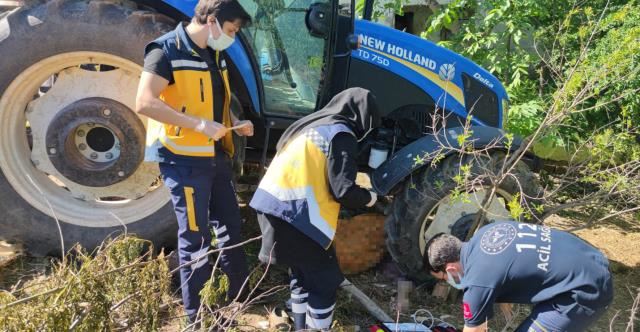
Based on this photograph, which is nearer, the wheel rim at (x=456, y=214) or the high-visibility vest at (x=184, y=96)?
the high-visibility vest at (x=184, y=96)

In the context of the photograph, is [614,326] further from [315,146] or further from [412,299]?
[315,146]

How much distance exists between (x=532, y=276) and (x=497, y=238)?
0.24 meters

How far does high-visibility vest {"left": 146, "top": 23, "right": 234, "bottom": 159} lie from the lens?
3027mm

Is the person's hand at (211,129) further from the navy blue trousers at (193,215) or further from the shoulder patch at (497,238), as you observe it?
the shoulder patch at (497,238)

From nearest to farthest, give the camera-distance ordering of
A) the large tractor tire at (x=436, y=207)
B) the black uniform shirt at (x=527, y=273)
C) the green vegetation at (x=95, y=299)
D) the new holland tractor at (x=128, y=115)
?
the green vegetation at (x=95, y=299) → the black uniform shirt at (x=527, y=273) → the new holland tractor at (x=128, y=115) → the large tractor tire at (x=436, y=207)

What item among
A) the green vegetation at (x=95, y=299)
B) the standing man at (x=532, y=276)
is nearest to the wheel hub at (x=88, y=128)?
the green vegetation at (x=95, y=299)

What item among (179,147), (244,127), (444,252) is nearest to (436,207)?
(444,252)

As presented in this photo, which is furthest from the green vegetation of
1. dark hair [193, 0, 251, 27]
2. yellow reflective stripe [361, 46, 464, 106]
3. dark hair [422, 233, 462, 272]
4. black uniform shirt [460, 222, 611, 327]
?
yellow reflective stripe [361, 46, 464, 106]

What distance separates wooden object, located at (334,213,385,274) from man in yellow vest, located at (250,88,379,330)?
932 mm

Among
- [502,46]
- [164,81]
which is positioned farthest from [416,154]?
[502,46]

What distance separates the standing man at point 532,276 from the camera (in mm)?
2725

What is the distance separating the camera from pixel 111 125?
3779 mm

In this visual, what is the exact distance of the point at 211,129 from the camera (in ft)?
10.0

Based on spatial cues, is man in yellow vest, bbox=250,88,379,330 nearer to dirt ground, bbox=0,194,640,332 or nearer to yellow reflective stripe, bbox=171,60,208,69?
dirt ground, bbox=0,194,640,332
